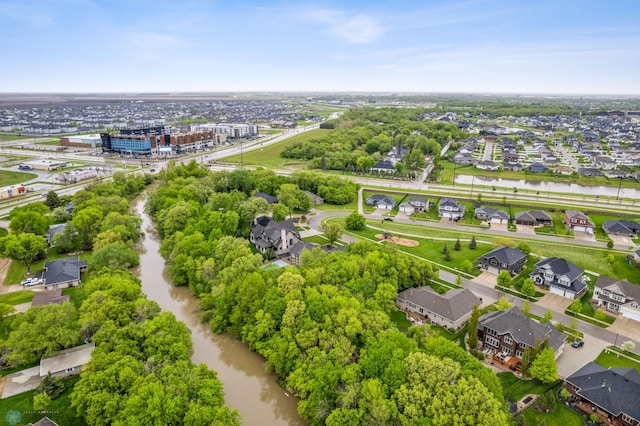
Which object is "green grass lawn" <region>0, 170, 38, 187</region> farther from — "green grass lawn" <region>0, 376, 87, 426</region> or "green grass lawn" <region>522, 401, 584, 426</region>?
"green grass lawn" <region>522, 401, 584, 426</region>

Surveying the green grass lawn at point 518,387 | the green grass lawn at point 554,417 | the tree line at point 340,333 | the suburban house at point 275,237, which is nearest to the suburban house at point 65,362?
the tree line at point 340,333

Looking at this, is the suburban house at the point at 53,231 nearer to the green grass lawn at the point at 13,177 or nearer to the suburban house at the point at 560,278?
the green grass lawn at the point at 13,177

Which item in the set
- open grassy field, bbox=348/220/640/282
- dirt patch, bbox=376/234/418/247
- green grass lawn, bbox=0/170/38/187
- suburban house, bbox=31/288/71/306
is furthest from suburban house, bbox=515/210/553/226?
green grass lawn, bbox=0/170/38/187

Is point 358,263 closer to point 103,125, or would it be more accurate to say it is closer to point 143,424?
point 143,424

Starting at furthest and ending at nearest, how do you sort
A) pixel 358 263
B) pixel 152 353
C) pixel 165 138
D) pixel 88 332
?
1. pixel 165 138
2. pixel 358 263
3. pixel 88 332
4. pixel 152 353

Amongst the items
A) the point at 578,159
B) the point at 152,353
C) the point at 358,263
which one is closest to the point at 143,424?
the point at 152,353

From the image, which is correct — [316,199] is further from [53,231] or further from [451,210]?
[53,231]
